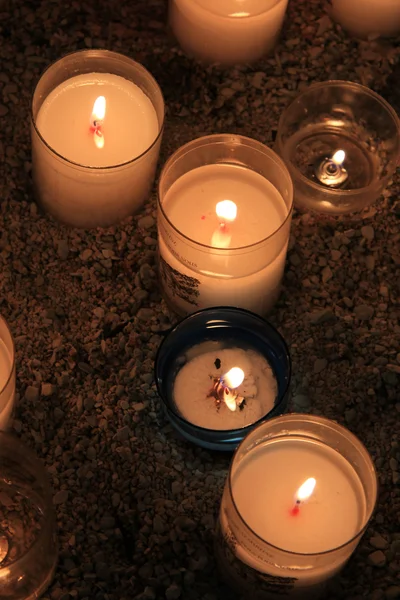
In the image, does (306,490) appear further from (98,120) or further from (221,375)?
(98,120)

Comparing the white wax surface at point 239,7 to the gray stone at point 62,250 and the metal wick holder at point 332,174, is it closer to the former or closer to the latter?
the metal wick holder at point 332,174

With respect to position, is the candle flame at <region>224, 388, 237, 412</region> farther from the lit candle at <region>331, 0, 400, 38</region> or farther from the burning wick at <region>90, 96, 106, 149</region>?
the lit candle at <region>331, 0, 400, 38</region>

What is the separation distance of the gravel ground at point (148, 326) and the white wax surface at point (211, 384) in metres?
0.07

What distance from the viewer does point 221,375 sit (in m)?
1.70

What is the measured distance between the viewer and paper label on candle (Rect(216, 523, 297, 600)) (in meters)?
1.50

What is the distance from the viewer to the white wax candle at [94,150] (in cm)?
183

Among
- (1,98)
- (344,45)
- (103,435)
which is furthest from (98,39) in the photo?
(103,435)

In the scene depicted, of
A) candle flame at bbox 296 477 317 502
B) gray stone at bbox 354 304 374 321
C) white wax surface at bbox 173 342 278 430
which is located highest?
candle flame at bbox 296 477 317 502

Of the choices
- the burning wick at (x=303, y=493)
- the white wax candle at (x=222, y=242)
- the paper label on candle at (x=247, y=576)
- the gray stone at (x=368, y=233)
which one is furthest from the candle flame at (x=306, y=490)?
the gray stone at (x=368, y=233)

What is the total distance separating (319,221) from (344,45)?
0.43 m

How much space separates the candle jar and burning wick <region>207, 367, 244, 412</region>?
4.8 inches

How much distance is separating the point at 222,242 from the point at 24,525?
1.86 feet

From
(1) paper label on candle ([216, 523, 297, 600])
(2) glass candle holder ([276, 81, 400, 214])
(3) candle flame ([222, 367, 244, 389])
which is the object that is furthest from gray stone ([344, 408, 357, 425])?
(2) glass candle holder ([276, 81, 400, 214])

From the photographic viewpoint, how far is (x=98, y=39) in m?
2.14
